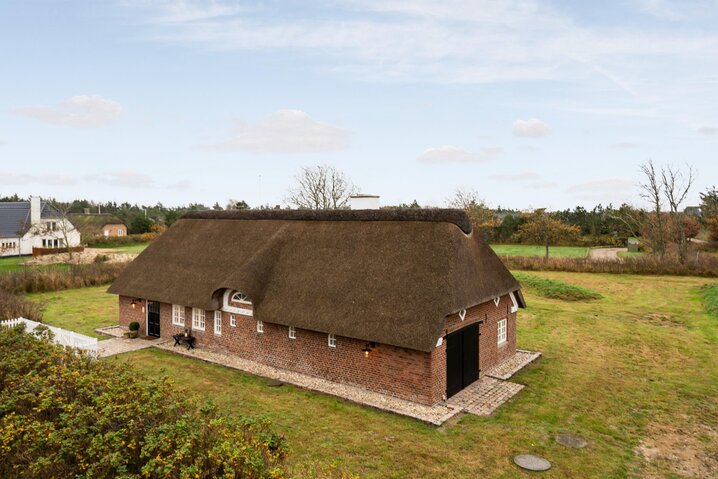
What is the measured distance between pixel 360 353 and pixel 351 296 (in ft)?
5.67

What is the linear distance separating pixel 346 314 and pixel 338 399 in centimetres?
243

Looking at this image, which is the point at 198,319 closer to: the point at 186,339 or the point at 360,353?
the point at 186,339

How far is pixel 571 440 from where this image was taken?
11.2 metres

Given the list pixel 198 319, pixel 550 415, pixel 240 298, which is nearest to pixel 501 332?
pixel 550 415

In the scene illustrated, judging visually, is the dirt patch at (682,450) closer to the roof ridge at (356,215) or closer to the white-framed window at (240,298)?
the roof ridge at (356,215)

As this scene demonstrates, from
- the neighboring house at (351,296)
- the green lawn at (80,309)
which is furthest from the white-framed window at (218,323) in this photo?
the green lawn at (80,309)

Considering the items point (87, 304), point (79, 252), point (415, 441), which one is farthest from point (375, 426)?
point (79, 252)

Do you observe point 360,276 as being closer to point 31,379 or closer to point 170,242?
point 31,379

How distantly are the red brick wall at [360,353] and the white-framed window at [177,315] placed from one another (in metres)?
0.21

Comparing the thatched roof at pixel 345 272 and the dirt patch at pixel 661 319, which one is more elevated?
the thatched roof at pixel 345 272

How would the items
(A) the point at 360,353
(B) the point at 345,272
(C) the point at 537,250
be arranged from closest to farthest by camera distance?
(A) the point at 360,353 < (B) the point at 345,272 < (C) the point at 537,250

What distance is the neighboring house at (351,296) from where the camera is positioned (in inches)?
518

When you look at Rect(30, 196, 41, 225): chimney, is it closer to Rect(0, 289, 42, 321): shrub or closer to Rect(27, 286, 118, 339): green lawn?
Rect(27, 286, 118, 339): green lawn

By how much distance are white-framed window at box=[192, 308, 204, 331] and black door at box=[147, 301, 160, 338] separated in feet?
8.10
